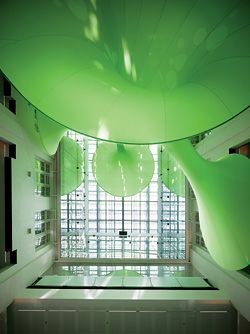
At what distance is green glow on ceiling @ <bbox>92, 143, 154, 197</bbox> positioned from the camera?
18.0 ft

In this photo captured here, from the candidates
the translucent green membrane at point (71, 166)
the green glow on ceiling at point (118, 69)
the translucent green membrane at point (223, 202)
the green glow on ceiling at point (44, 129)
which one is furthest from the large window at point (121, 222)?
A: the green glow on ceiling at point (118, 69)

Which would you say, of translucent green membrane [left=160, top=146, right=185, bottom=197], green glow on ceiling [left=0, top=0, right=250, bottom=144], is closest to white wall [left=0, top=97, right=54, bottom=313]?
translucent green membrane [left=160, top=146, right=185, bottom=197]

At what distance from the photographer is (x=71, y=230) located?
36.5 ft

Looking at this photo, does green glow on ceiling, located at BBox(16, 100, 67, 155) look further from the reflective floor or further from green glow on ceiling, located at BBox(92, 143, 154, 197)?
the reflective floor

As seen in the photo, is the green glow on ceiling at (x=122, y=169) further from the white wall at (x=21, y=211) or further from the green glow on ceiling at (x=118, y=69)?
the green glow on ceiling at (x=118, y=69)

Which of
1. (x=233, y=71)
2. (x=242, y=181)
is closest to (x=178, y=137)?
(x=233, y=71)

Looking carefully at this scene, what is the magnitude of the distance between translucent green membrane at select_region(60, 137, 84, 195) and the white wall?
102 cm

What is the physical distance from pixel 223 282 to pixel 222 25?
6888mm

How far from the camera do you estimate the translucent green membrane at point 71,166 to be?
965cm

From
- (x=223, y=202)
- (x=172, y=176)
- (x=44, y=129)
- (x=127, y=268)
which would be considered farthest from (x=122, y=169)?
(x=127, y=268)

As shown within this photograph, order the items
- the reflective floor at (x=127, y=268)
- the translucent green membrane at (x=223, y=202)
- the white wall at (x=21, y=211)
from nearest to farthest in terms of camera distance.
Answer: the translucent green membrane at (x=223, y=202) → the white wall at (x=21, y=211) → the reflective floor at (x=127, y=268)

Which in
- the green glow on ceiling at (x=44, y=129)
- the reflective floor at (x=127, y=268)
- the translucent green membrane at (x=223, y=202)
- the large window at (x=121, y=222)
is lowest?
the reflective floor at (x=127, y=268)

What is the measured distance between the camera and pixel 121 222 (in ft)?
38.7

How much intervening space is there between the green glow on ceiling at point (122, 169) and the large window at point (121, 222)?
5449mm
